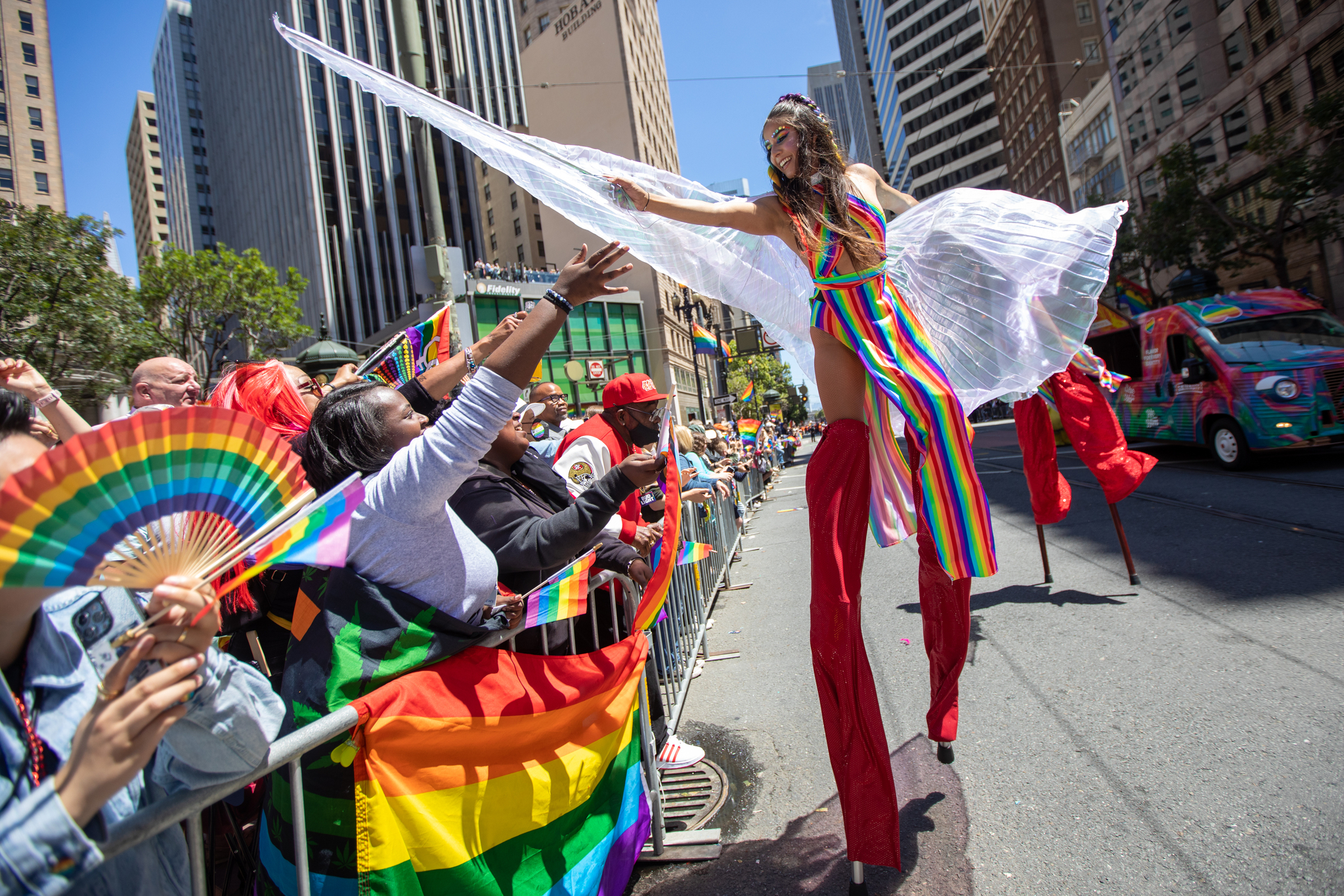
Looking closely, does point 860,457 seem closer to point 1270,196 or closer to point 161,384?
point 161,384

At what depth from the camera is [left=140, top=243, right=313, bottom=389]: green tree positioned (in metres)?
20.8

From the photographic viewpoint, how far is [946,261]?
110 inches

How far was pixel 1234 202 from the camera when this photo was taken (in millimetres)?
26219

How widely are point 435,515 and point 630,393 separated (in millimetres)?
2412

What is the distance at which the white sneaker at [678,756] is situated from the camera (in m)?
3.21

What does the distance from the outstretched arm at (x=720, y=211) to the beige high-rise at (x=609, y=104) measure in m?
42.7

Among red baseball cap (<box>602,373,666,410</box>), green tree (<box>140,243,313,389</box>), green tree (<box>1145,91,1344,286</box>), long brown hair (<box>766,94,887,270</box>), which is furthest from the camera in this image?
green tree (<box>140,243,313,389</box>)

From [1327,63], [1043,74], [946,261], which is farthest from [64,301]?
[1043,74]

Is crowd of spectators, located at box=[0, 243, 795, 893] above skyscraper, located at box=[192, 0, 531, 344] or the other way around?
the other way around

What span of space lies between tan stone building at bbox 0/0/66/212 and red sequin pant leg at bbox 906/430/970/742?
7160 cm

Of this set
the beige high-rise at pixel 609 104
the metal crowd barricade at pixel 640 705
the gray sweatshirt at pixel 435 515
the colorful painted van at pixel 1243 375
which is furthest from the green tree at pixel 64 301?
the beige high-rise at pixel 609 104

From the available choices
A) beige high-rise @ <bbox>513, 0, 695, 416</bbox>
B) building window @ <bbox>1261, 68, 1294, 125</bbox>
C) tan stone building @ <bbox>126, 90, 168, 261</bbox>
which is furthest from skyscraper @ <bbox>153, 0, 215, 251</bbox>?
building window @ <bbox>1261, 68, 1294, 125</bbox>

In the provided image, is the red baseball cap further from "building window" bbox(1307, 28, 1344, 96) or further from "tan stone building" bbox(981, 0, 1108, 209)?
"tan stone building" bbox(981, 0, 1108, 209)

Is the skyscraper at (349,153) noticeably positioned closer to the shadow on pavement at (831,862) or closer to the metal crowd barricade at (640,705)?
the metal crowd barricade at (640,705)
